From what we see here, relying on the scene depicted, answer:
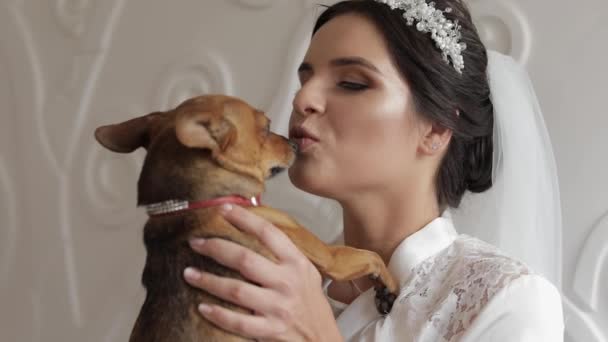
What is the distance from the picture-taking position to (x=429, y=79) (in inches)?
45.6

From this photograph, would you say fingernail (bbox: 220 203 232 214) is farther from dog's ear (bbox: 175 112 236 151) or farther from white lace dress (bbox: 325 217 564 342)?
white lace dress (bbox: 325 217 564 342)

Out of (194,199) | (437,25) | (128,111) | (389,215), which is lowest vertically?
(389,215)

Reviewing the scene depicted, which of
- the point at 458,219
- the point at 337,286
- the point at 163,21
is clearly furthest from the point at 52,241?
the point at 458,219

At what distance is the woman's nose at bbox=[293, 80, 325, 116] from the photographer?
111cm

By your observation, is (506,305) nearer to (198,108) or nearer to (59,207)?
(198,108)

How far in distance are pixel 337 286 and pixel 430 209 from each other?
0.23 metres

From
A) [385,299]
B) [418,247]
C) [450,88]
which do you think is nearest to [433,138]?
[450,88]

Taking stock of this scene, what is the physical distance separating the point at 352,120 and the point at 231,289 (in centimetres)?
36

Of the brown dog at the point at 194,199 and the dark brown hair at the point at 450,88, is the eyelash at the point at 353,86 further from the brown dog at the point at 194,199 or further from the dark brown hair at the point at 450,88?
the brown dog at the point at 194,199

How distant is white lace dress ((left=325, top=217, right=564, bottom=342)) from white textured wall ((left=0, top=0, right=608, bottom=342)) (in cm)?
38

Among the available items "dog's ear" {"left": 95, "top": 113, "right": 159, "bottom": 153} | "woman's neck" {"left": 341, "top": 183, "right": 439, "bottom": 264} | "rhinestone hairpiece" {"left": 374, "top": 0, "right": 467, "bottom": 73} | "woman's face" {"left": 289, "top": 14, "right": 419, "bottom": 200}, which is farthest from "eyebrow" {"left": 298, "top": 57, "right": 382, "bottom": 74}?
"dog's ear" {"left": 95, "top": 113, "right": 159, "bottom": 153}

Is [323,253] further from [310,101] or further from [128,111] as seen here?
[128,111]

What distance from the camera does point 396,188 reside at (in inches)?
46.9

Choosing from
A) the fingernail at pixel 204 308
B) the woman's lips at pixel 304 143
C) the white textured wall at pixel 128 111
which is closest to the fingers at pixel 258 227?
the fingernail at pixel 204 308
